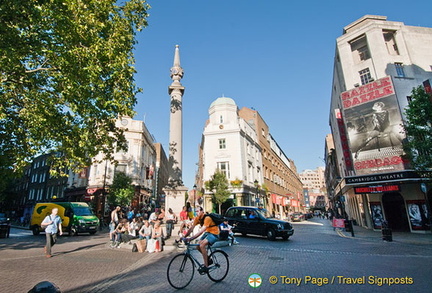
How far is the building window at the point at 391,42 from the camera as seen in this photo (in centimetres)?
2256

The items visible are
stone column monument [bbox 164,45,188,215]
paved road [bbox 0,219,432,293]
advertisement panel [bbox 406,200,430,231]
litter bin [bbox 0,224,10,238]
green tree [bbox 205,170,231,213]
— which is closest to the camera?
paved road [bbox 0,219,432,293]

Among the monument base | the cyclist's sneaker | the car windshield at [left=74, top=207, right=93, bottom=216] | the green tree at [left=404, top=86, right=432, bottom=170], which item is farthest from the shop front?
the car windshield at [left=74, top=207, right=93, bottom=216]

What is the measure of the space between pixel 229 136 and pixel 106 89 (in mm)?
21512

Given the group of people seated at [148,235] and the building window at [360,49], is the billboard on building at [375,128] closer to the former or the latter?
the building window at [360,49]

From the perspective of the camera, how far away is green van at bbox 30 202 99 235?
60.9ft

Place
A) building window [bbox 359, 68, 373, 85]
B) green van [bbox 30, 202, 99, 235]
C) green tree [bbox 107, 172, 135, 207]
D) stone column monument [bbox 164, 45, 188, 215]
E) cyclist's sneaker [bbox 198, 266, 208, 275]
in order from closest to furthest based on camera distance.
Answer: cyclist's sneaker [bbox 198, 266, 208, 275] < stone column monument [bbox 164, 45, 188, 215] < green van [bbox 30, 202, 99, 235] < building window [bbox 359, 68, 373, 85] < green tree [bbox 107, 172, 135, 207]

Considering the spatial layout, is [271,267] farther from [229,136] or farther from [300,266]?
[229,136]

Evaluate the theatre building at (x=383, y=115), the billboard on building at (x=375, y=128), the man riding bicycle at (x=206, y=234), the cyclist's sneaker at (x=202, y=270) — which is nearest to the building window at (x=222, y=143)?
the theatre building at (x=383, y=115)

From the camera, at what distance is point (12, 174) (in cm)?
1173

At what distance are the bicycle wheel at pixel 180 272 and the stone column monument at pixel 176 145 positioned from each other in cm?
1139

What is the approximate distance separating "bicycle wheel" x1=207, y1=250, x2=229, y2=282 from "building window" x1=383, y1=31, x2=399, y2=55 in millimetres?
25889

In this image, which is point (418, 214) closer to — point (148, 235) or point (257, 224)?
point (257, 224)

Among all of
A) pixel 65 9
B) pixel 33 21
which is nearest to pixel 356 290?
pixel 33 21

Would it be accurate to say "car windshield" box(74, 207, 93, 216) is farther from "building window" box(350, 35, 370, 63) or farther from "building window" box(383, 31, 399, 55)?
"building window" box(383, 31, 399, 55)
